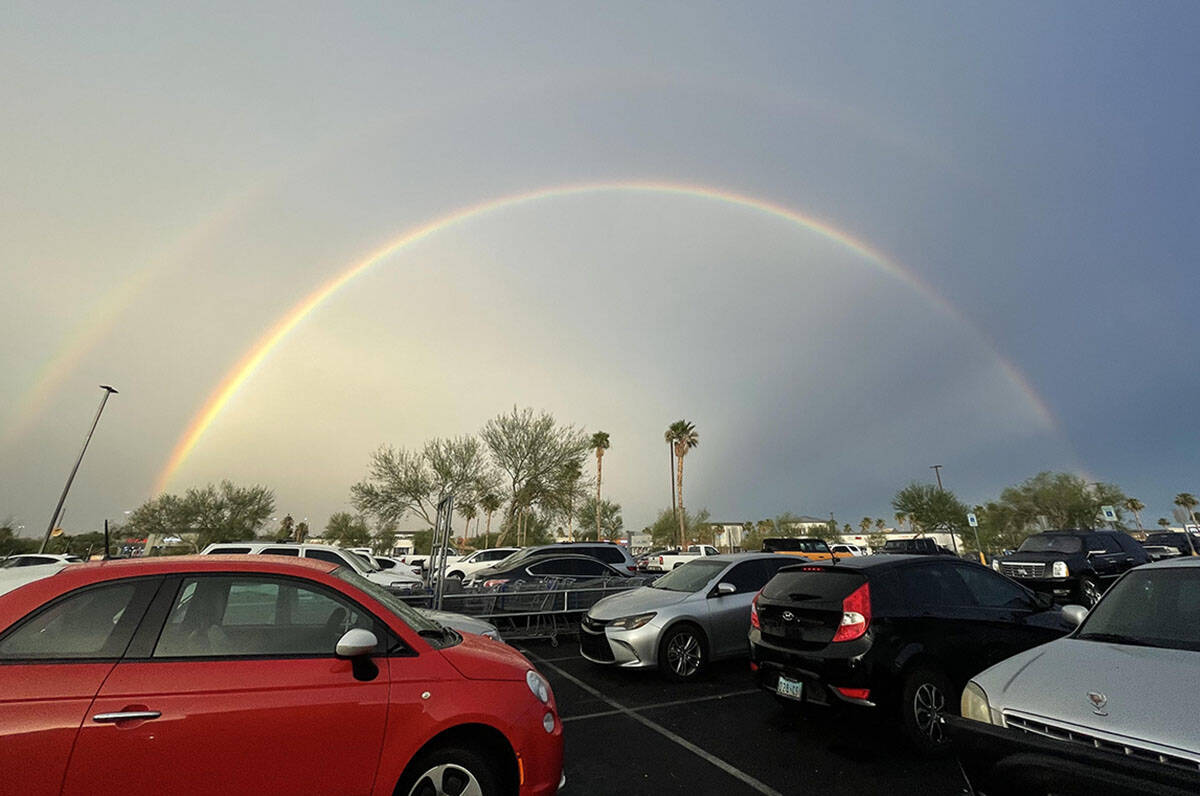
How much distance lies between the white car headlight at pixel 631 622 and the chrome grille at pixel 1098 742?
452 centimetres

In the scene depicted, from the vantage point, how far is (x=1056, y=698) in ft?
9.35

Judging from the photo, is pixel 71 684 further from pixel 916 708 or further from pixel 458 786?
pixel 916 708

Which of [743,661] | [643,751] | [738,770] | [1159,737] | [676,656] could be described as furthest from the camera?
[743,661]

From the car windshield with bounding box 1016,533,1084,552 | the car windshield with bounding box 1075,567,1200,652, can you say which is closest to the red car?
the car windshield with bounding box 1075,567,1200,652

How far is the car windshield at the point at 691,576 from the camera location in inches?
305

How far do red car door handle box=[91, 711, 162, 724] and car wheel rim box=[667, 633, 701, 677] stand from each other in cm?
559

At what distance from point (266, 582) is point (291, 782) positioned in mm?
1041

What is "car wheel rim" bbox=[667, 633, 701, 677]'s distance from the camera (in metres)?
6.90

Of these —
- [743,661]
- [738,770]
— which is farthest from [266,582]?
[743,661]

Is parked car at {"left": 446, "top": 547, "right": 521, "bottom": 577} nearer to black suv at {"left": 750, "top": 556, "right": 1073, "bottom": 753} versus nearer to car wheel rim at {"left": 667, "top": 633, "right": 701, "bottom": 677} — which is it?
car wheel rim at {"left": 667, "top": 633, "right": 701, "bottom": 677}

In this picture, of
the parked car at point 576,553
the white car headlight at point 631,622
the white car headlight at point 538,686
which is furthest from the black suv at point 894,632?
the parked car at point 576,553

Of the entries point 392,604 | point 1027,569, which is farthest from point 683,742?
point 1027,569

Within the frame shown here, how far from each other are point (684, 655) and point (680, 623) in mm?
409

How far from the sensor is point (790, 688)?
486cm
